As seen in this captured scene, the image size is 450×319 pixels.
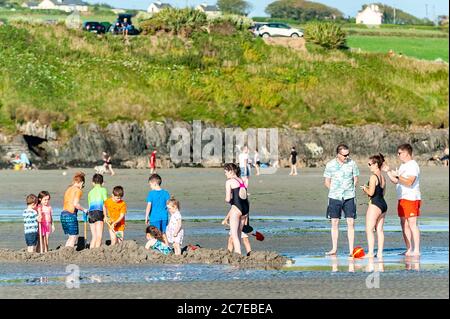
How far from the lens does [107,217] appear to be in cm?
1830

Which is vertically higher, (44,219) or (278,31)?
(278,31)

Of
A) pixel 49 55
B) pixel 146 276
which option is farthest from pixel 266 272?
pixel 49 55

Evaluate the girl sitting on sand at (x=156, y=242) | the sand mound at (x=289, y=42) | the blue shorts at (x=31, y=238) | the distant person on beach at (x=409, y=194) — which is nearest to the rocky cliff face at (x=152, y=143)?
the sand mound at (x=289, y=42)

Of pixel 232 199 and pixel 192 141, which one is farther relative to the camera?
pixel 192 141

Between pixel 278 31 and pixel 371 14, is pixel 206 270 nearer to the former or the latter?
pixel 278 31

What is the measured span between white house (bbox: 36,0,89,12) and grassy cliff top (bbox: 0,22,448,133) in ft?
189

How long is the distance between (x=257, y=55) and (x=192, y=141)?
1511cm

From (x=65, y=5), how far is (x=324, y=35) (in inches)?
3058

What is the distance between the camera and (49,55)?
202 feet

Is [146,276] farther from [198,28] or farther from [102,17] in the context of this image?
[102,17]

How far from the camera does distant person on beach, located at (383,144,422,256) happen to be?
17.4m

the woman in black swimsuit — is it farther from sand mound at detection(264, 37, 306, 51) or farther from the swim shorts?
sand mound at detection(264, 37, 306, 51)

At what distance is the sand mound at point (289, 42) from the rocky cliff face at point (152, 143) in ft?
40.1

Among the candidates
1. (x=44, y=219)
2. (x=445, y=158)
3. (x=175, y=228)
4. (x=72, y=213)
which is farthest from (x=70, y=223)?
(x=445, y=158)
